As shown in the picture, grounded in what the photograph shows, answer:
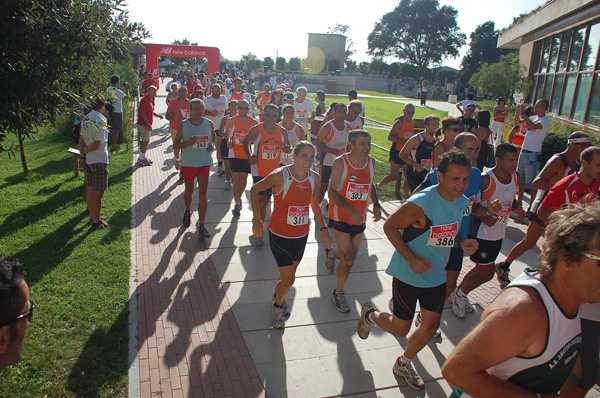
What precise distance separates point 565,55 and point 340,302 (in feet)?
52.4

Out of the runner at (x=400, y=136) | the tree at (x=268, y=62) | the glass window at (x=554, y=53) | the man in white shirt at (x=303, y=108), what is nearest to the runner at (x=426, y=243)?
the runner at (x=400, y=136)

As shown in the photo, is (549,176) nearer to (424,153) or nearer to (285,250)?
(424,153)

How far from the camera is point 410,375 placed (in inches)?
156

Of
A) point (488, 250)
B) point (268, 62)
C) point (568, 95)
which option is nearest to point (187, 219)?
point (488, 250)

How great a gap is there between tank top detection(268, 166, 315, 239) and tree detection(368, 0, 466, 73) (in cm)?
8537

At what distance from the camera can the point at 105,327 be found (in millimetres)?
4551

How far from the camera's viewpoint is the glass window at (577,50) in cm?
1497

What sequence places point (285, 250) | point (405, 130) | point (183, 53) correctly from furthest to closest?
point (183, 53) < point (405, 130) < point (285, 250)

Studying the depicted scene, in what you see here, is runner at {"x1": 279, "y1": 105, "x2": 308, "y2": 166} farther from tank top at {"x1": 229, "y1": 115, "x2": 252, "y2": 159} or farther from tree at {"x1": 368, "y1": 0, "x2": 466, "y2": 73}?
tree at {"x1": 368, "y1": 0, "x2": 466, "y2": 73}

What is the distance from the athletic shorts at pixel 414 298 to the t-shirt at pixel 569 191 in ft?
6.67

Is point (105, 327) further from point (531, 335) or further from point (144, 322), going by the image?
point (531, 335)

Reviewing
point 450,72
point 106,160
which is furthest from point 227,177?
point 450,72

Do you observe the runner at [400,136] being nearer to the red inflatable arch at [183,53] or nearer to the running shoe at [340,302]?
the running shoe at [340,302]

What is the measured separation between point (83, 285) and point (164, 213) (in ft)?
10.3
